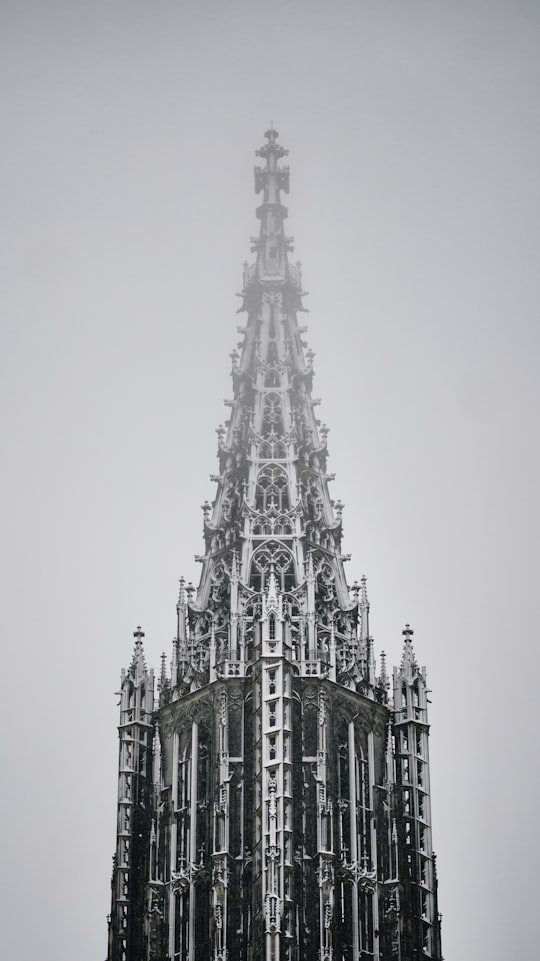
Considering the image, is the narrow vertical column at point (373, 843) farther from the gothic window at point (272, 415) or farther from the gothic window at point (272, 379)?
the gothic window at point (272, 379)

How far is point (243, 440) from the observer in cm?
9725

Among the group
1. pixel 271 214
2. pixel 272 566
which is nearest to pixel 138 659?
pixel 272 566

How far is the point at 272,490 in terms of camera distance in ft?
312

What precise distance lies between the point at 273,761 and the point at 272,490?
51.2 ft

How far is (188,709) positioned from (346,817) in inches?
321

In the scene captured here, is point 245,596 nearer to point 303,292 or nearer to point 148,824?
point 148,824

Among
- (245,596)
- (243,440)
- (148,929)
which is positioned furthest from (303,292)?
(148,929)

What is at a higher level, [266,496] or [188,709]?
[266,496]

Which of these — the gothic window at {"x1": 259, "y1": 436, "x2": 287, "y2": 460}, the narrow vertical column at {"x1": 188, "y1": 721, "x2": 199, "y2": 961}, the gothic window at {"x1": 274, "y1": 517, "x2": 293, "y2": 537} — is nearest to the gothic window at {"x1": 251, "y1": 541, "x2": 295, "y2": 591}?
the gothic window at {"x1": 274, "y1": 517, "x2": 293, "y2": 537}

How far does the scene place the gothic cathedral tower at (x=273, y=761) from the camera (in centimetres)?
8275

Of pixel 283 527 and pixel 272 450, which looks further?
pixel 272 450

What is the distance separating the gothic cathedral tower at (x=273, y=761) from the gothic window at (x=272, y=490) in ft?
0.25

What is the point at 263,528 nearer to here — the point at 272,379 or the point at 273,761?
the point at 272,379

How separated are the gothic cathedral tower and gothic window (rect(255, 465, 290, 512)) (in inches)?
3.0
